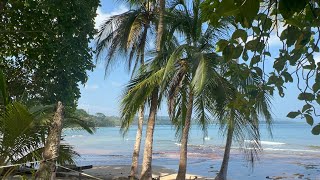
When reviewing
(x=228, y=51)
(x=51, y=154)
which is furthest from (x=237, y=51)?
(x=51, y=154)

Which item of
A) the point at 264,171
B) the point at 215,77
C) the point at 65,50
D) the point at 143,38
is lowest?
the point at 264,171

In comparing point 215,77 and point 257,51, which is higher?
point 215,77

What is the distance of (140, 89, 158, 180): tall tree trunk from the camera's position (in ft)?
32.8

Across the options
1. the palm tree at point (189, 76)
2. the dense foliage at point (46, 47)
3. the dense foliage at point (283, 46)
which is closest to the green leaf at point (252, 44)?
the dense foliage at point (283, 46)

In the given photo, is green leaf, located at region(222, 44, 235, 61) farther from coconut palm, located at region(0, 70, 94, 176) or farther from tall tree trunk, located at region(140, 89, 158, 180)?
tall tree trunk, located at region(140, 89, 158, 180)

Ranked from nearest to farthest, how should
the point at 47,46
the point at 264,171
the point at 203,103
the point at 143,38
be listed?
the point at 47,46
the point at 203,103
the point at 143,38
the point at 264,171

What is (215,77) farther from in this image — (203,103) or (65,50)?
(65,50)

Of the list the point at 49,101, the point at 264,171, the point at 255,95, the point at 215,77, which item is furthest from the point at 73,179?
Result: the point at 264,171

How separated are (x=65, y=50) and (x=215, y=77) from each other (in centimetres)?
426

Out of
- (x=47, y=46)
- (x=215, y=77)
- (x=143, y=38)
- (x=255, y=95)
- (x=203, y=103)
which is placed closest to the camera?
(x=255, y=95)

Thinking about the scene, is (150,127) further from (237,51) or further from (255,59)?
(237,51)

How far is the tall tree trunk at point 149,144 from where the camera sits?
10008 millimetres

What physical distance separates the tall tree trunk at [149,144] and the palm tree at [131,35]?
2.42 ft

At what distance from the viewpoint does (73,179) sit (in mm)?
12195
